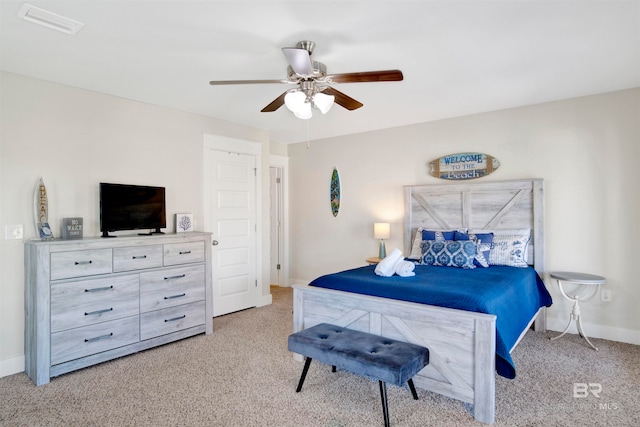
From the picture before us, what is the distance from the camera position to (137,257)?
327 cm

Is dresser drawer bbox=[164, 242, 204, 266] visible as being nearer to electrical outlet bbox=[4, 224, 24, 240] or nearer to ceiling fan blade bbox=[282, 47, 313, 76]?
→ electrical outlet bbox=[4, 224, 24, 240]

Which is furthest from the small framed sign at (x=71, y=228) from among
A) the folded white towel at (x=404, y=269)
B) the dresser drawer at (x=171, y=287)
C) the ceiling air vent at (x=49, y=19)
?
the folded white towel at (x=404, y=269)

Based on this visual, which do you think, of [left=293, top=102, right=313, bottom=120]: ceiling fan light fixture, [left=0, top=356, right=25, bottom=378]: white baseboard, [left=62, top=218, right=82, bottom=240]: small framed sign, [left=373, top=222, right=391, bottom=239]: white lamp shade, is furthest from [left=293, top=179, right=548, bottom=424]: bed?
[left=0, top=356, right=25, bottom=378]: white baseboard

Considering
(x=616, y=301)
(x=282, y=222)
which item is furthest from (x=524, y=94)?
(x=282, y=222)

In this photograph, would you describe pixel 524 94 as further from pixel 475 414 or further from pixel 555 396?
pixel 475 414

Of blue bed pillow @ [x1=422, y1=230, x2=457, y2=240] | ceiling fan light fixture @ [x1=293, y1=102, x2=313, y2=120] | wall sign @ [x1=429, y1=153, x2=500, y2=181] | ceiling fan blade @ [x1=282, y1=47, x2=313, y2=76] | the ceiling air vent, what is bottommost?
blue bed pillow @ [x1=422, y1=230, x2=457, y2=240]

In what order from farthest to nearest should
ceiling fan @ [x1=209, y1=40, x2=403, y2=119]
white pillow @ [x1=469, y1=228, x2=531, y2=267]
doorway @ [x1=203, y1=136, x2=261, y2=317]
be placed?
doorway @ [x1=203, y1=136, x2=261, y2=317], white pillow @ [x1=469, y1=228, x2=531, y2=267], ceiling fan @ [x1=209, y1=40, x2=403, y2=119]

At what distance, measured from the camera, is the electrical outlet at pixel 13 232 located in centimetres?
290

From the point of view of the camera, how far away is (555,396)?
2492mm

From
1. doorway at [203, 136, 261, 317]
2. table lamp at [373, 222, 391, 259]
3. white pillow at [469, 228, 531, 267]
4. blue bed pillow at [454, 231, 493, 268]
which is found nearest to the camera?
blue bed pillow at [454, 231, 493, 268]

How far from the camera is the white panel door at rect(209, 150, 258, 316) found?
442cm

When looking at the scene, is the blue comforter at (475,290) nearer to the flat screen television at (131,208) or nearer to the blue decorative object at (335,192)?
the flat screen television at (131,208)

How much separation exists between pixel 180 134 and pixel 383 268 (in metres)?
2.70

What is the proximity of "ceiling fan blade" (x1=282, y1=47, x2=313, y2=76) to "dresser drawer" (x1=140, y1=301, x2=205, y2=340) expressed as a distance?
256 cm
